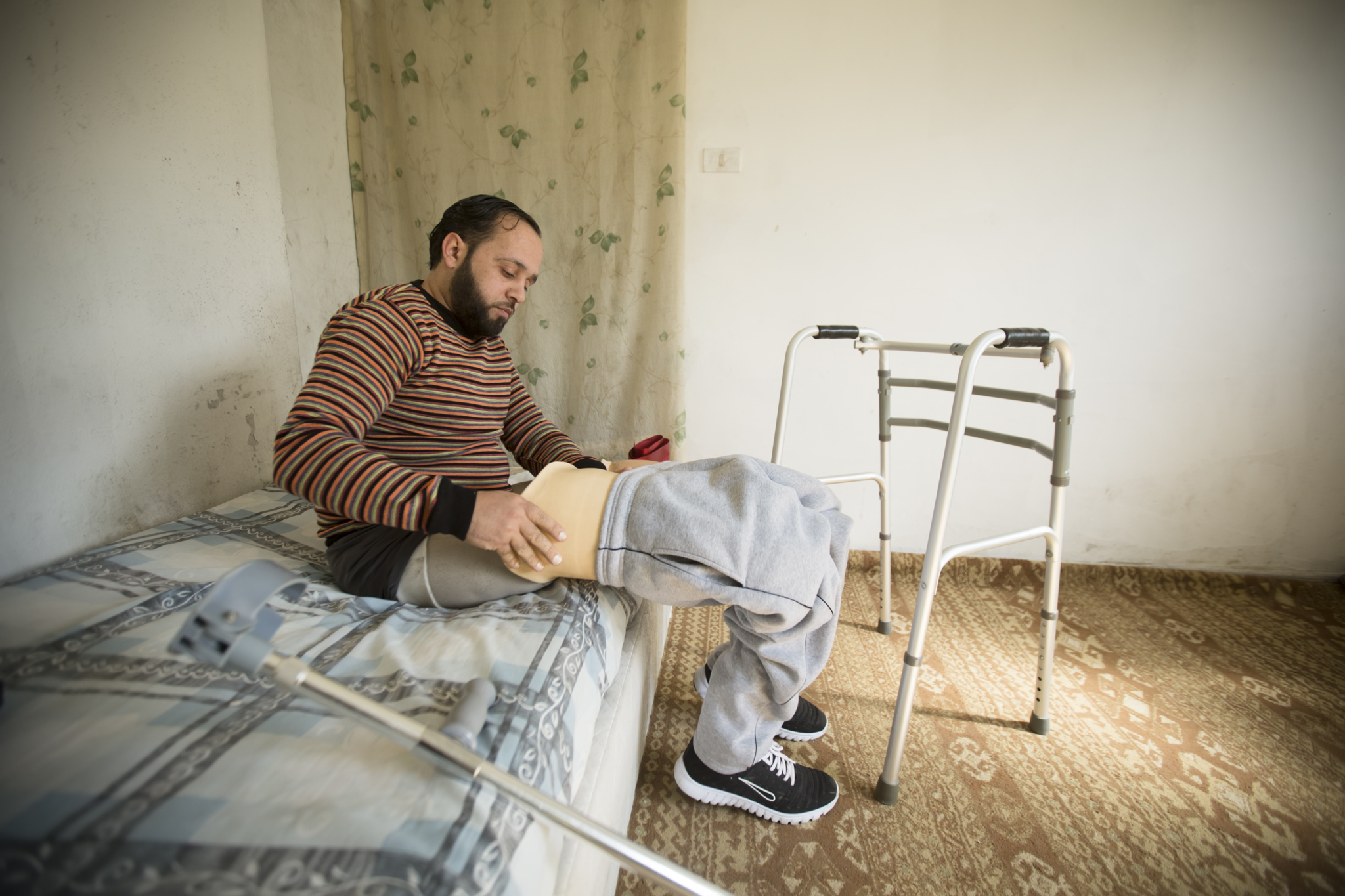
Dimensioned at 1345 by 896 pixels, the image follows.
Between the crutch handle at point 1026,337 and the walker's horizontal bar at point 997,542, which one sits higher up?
the crutch handle at point 1026,337

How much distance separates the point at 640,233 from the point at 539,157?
403 mm

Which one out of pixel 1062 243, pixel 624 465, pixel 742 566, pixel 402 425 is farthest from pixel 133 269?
pixel 1062 243

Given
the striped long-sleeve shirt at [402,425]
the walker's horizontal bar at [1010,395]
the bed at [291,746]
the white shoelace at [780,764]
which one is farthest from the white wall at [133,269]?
the walker's horizontal bar at [1010,395]

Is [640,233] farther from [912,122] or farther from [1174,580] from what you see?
[1174,580]

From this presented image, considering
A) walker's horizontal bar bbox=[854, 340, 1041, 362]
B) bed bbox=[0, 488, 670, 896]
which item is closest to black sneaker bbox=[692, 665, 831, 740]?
bed bbox=[0, 488, 670, 896]

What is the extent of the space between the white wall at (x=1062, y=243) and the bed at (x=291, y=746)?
4.36 feet

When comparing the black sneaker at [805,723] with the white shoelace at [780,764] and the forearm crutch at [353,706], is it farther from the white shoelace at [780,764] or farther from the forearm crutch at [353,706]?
the forearm crutch at [353,706]

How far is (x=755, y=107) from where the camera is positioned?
181cm

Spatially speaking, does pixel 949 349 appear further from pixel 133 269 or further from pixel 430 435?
pixel 133 269

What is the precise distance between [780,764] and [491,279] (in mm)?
1029

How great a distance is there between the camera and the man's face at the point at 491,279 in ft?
3.58

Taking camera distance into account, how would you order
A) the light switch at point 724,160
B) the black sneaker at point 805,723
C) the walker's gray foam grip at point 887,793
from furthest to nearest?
the light switch at point 724,160 < the black sneaker at point 805,723 < the walker's gray foam grip at point 887,793

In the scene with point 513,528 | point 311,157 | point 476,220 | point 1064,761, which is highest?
point 311,157

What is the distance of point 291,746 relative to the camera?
529mm
